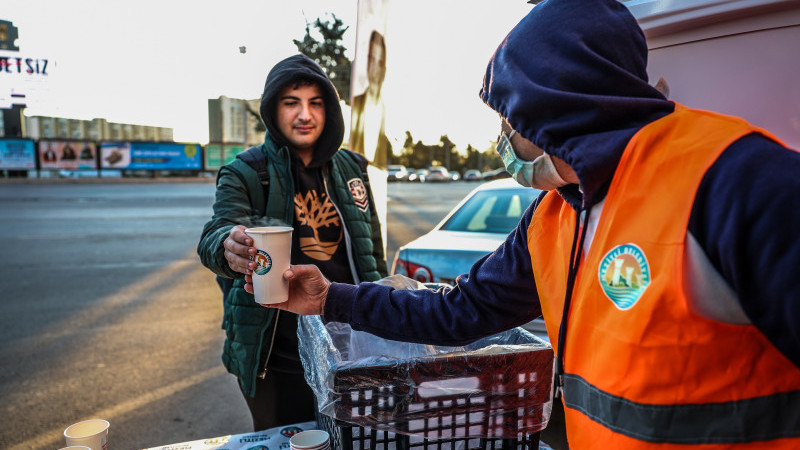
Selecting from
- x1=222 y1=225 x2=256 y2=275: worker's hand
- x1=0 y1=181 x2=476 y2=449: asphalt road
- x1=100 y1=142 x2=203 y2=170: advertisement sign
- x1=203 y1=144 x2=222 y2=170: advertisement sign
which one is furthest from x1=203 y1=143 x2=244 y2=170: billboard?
x1=222 y1=225 x2=256 y2=275: worker's hand

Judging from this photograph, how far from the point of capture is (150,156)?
36.4 metres

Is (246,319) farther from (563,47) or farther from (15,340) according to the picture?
(15,340)

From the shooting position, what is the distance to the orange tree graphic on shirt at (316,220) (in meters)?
2.34

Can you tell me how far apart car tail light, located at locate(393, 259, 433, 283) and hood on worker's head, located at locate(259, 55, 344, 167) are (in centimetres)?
173

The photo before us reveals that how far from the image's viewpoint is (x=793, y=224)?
0.77 meters

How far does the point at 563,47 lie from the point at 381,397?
2.82ft

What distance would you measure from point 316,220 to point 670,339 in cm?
175

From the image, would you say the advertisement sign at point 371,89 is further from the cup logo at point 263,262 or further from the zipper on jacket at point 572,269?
the zipper on jacket at point 572,269

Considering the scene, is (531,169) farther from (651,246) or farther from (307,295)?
(307,295)

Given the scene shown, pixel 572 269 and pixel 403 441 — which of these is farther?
pixel 403 441

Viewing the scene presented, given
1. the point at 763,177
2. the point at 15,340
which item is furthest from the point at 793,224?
the point at 15,340

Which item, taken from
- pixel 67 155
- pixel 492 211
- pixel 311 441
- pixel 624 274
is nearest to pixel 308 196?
pixel 311 441

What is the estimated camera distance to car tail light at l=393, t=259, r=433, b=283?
4066 mm

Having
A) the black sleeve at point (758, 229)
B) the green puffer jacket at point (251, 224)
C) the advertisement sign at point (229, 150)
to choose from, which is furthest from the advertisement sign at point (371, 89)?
the advertisement sign at point (229, 150)
